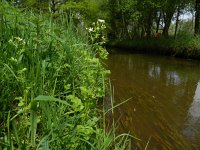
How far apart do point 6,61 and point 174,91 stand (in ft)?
19.1

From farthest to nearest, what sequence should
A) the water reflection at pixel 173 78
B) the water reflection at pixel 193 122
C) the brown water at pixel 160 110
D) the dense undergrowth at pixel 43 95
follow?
Answer: the water reflection at pixel 173 78 → the water reflection at pixel 193 122 → the brown water at pixel 160 110 → the dense undergrowth at pixel 43 95

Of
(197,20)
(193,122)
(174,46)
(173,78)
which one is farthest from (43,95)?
(197,20)

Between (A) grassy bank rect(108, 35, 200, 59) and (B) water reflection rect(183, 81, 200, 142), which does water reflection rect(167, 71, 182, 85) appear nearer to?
(B) water reflection rect(183, 81, 200, 142)

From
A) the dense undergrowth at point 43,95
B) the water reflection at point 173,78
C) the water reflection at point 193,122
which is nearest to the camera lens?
the dense undergrowth at point 43,95

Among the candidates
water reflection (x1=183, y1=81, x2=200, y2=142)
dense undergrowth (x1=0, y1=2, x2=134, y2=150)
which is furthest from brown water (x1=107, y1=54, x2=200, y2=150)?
dense undergrowth (x1=0, y1=2, x2=134, y2=150)

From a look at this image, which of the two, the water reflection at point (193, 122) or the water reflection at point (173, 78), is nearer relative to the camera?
the water reflection at point (193, 122)

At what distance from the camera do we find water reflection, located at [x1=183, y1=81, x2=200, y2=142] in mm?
4915

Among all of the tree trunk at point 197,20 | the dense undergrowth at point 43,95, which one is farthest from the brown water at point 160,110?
the tree trunk at point 197,20

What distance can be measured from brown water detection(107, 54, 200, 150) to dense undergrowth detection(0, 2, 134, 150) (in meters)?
0.72

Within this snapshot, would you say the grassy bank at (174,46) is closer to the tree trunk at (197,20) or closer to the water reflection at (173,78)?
the tree trunk at (197,20)

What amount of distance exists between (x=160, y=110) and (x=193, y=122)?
752 millimetres

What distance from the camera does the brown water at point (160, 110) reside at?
15.1 ft

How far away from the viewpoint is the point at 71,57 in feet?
11.8

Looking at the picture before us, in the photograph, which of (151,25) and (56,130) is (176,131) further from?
(151,25)
